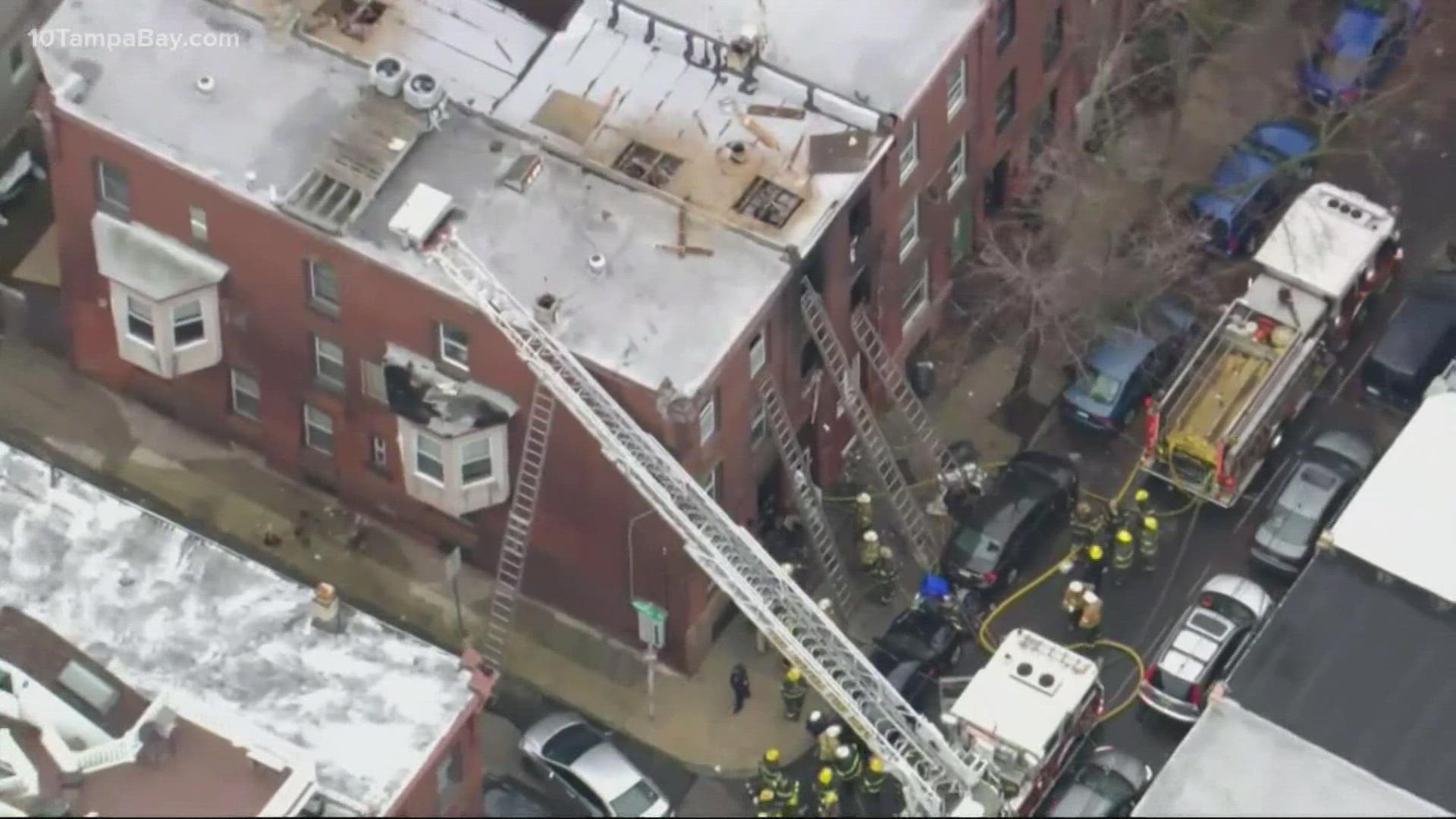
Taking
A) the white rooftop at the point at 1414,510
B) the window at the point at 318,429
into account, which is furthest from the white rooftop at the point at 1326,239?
the window at the point at 318,429

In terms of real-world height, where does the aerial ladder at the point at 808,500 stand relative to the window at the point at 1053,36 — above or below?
below

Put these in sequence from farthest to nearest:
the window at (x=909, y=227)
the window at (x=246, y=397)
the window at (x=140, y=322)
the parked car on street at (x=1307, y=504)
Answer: the window at (x=246, y=397) → the window at (x=909, y=227) → the parked car on street at (x=1307, y=504) → the window at (x=140, y=322)

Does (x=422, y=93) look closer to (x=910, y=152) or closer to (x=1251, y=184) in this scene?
(x=910, y=152)

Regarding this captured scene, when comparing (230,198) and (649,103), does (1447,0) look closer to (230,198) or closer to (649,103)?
(649,103)

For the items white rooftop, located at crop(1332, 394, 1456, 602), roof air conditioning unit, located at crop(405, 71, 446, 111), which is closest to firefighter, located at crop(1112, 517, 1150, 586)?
white rooftop, located at crop(1332, 394, 1456, 602)

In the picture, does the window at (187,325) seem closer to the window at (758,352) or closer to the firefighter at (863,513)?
the window at (758,352)

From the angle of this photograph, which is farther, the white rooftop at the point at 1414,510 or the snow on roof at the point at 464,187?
the white rooftop at the point at 1414,510
